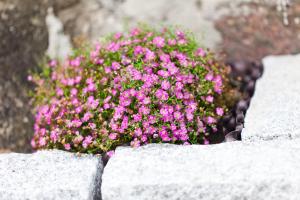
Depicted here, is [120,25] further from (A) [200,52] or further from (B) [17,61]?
(A) [200,52]

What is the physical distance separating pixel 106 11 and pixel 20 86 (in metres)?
0.87

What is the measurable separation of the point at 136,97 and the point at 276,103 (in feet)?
2.77

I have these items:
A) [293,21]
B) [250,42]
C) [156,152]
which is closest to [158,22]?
[250,42]

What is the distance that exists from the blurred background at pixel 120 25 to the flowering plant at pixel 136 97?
0.58m

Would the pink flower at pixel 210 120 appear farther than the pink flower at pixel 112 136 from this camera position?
Yes

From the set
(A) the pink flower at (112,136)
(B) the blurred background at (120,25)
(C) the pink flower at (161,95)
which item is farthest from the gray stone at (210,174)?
(B) the blurred background at (120,25)

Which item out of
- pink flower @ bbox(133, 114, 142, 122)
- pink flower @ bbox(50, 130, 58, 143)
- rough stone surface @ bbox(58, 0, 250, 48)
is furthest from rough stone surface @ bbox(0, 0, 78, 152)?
pink flower @ bbox(133, 114, 142, 122)

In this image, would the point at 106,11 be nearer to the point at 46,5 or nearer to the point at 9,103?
the point at 46,5

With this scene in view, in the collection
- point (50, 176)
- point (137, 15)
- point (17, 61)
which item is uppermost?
point (137, 15)

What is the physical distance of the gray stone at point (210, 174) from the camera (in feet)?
8.11

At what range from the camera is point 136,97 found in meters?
3.16

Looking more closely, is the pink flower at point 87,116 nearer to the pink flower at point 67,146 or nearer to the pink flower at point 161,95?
the pink flower at point 67,146

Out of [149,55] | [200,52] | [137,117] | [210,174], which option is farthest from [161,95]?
[210,174]

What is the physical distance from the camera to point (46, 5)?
4.25 metres
